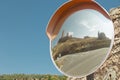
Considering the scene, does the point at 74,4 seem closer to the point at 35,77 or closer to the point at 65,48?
→ the point at 65,48

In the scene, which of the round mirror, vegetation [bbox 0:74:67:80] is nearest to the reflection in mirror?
the round mirror

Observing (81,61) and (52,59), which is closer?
(81,61)

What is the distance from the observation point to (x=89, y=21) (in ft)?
18.0

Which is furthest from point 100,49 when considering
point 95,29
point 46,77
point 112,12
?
point 46,77

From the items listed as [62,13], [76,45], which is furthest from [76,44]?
[62,13]

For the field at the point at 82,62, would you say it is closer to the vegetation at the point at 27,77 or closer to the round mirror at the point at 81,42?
the round mirror at the point at 81,42

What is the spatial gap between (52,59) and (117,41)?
1580 mm

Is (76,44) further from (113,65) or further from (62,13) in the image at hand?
(113,65)

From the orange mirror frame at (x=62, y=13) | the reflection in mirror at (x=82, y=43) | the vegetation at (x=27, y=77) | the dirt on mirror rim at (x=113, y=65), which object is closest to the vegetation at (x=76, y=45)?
the reflection in mirror at (x=82, y=43)

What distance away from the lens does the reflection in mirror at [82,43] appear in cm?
521

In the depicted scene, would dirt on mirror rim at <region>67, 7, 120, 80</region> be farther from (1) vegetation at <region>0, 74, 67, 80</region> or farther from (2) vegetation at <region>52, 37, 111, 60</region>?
(1) vegetation at <region>0, 74, 67, 80</region>

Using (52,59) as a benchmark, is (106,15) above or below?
above

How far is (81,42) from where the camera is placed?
17.9ft

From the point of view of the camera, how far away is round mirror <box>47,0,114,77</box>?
5.21m
